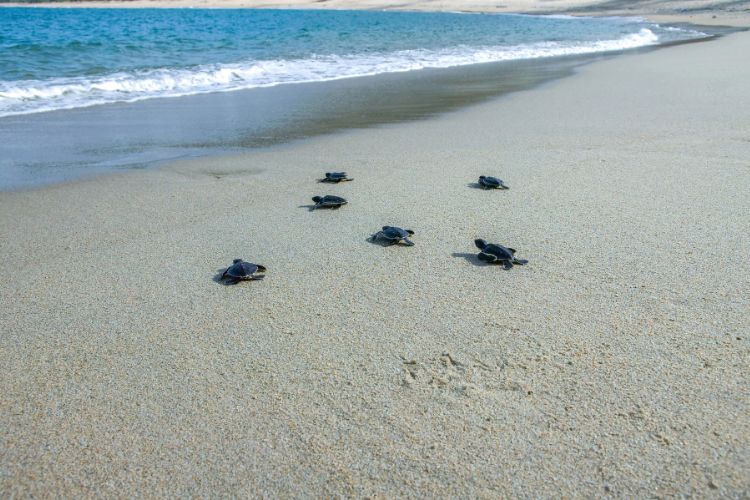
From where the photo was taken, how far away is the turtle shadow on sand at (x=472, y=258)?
3.13 metres

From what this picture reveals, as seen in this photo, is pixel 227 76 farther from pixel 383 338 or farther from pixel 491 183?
pixel 383 338

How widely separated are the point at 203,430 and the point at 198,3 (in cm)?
7403

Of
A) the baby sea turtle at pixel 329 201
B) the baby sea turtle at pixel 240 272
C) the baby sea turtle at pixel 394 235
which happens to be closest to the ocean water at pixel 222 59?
the baby sea turtle at pixel 329 201

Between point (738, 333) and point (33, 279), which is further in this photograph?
point (33, 279)

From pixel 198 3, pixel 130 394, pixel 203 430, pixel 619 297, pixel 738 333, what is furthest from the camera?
pixel 198 3

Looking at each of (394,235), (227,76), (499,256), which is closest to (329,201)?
(394,235)

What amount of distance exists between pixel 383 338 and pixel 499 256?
3.11 ft

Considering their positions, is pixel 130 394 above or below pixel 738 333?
below

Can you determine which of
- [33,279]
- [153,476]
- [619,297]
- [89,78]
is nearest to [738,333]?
[619,297]

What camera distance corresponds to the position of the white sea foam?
898cm

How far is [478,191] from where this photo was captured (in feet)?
14.2

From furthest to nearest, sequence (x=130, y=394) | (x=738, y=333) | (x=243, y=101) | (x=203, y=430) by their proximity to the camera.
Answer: (x=243, y=101) → (x=738, y=333) → (x=130, y=394) → (x=203, y=430)

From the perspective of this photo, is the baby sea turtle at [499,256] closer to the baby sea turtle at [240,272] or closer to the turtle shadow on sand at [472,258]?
the turtle shadow on sand at [472,258]

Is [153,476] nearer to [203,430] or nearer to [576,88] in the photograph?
[203,430]
